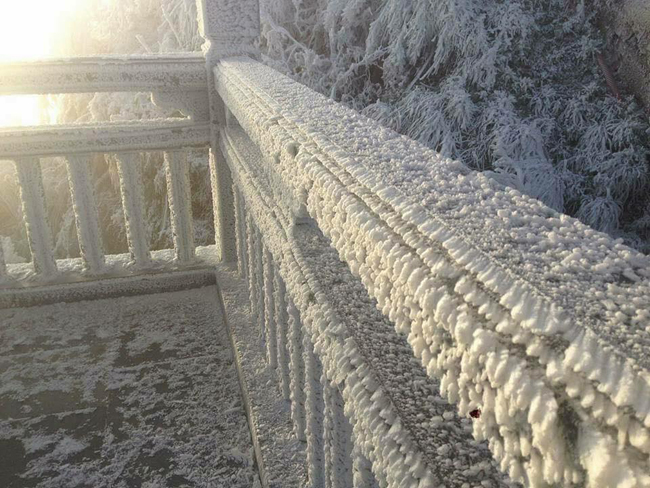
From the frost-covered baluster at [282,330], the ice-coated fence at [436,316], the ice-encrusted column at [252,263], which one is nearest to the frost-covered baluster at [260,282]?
the ice-encrusted column at [252,263]

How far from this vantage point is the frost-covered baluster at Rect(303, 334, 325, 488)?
123 cm

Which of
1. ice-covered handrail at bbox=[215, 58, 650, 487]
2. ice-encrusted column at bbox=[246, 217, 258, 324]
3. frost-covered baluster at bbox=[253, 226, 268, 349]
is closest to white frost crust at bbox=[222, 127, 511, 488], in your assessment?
ice-covered handrail at bbox=[215, 58, 650, 487]

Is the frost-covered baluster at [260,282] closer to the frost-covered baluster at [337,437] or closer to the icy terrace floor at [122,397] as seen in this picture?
the icy terrace floor at [122,397]

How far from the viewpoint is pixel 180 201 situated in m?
2.66

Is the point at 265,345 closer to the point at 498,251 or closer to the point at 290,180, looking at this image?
the point at 290,180

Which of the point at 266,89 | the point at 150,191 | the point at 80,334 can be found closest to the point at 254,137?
the point at 266,89

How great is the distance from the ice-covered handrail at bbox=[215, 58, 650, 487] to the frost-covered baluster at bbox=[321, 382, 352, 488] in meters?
0.42

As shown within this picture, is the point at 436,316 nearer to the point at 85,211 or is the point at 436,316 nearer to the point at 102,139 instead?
the point at 102,139

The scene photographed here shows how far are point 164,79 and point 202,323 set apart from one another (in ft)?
3.45

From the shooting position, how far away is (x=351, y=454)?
104 centimetres

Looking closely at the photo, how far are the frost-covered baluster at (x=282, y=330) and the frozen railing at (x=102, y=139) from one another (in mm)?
1190

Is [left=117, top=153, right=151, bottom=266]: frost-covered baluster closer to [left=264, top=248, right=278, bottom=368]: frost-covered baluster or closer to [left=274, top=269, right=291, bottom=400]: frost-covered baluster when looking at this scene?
[left=264, top=248, right=278, bottom=368]: frost-covered baluster

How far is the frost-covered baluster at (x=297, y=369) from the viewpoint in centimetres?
138

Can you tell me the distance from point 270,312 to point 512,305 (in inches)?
53.7
